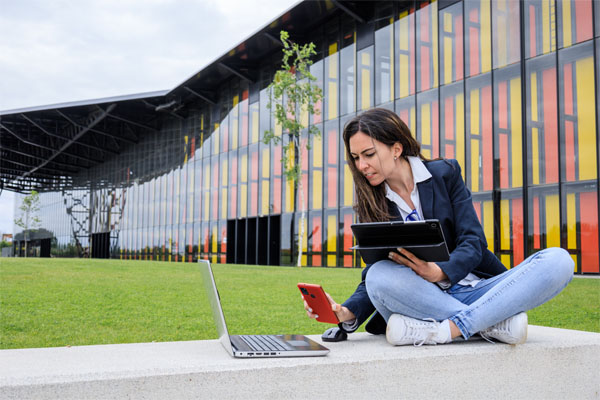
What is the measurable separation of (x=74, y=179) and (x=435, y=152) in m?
48.2

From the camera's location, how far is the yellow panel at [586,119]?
13.9 meters

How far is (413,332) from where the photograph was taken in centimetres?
267

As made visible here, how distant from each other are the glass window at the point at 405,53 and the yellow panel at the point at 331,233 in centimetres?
568

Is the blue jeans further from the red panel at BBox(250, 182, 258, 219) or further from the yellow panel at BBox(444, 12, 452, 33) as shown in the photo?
the red panel at BBox(250, 182, 258, 219)

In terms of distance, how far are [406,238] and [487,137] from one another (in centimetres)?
1500

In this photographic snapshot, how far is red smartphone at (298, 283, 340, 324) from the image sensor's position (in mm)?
2600

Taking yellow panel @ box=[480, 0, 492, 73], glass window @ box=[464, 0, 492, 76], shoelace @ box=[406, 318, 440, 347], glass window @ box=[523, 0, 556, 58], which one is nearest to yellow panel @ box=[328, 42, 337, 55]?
glass window @ box=[464, 0, 492, 76]

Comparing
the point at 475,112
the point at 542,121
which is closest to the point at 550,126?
the point at 542,121

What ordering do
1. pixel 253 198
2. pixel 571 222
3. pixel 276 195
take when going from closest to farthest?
pixel 571 222 < pixel 276 195 < pixel 253 198

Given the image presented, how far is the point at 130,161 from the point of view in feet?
145

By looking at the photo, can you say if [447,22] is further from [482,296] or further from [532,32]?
[482,296]

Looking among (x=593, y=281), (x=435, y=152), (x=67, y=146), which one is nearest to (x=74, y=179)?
(x=67, y=146)

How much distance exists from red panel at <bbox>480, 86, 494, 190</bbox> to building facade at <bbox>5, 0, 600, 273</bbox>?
0.15ft

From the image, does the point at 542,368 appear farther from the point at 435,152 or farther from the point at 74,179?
the point at 74,179
